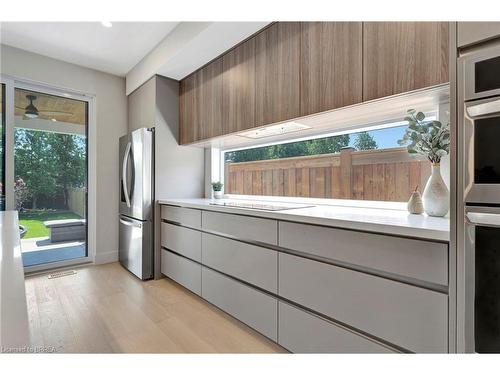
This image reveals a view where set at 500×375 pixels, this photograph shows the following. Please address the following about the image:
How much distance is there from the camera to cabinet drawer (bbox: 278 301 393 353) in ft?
4.09

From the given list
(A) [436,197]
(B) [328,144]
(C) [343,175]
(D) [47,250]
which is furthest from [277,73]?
(D) [47,250]

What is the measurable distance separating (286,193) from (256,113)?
0.89 m

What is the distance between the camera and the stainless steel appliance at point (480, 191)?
804mm

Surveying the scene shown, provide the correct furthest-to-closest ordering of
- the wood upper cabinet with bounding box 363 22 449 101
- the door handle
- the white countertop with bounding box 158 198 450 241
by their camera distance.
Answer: the door handle
the wood upper cabinet with bounding box 363 22 449 101
the white countertop with bounding box 158 198 450 241

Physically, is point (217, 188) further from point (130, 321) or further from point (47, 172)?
point (47, 172)

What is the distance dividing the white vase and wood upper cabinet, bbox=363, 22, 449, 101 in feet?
1.60

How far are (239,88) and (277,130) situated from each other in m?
0.49

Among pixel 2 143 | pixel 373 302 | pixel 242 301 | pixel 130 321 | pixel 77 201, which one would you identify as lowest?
pixel 130 321

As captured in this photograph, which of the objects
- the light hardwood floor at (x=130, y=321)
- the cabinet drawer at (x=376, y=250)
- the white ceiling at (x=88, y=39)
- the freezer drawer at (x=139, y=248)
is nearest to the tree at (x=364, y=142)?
the cabinet drawer at (x=376, y=250)

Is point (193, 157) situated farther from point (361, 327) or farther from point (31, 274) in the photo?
point (361, 327)

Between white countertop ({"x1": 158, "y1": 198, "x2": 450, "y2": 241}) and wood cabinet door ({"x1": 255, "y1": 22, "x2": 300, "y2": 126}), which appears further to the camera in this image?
wood cabinet door ({"x1": 255, "y1": 22, "x2": 300, "y2": 126})

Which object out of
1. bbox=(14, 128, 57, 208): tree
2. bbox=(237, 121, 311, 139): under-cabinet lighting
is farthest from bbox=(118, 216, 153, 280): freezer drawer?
bbox=(237, 121, 311, 139): under-cabinet lighting

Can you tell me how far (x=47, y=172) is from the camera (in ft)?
10.1

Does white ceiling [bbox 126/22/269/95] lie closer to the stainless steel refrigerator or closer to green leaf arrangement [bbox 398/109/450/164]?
the stainless steel refrigerator
